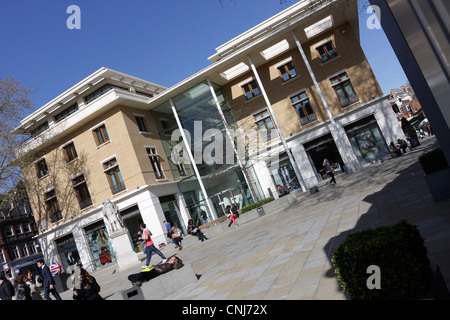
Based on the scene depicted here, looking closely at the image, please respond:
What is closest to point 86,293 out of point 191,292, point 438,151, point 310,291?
point 191,292

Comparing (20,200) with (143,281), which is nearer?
(143,281)

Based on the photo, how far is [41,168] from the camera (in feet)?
107

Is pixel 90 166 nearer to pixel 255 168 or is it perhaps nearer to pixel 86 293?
pixel 255 168

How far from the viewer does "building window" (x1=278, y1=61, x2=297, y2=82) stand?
29812 millimetres

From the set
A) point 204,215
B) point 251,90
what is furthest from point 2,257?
point 251,90

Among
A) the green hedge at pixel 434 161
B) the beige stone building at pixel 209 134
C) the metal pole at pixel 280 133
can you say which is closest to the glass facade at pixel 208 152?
the beige stone building at pixel 209 134

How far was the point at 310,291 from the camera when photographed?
4.59 m

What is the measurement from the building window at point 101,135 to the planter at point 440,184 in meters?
26.7

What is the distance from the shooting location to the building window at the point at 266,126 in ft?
99.3

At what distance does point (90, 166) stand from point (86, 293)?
24.3 metres

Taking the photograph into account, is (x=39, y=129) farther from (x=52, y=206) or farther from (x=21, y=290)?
(x=21, y=290)

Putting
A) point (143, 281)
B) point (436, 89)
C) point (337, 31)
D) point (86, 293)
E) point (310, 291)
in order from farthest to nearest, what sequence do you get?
point (337, 31) < point (143, 281) < point (86, 293) < point (310, 291) < point (436, 89)

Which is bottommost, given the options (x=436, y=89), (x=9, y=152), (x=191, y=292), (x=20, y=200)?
(x=191, y=292)

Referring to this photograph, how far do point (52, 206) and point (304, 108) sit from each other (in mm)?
26389
